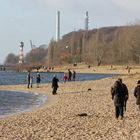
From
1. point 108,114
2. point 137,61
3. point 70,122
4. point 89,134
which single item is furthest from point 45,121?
point 137,61

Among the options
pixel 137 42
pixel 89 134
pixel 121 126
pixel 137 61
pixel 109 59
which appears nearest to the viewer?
pixel 89 134

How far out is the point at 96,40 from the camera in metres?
165

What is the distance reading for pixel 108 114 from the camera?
853 inches

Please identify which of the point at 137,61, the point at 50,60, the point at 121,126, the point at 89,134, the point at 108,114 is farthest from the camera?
the point at 50,60

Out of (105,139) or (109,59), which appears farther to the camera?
(109,59)

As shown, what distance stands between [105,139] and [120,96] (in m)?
4.61

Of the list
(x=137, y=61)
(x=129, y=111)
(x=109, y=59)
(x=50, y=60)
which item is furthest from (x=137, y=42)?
(x=129, y=111)

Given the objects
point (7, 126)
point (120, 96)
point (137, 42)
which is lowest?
point (7, 126)

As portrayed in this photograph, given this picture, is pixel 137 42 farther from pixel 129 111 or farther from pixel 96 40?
pixel 129 111

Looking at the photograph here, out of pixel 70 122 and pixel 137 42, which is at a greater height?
pixel 137 42

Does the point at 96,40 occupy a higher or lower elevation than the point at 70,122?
higher

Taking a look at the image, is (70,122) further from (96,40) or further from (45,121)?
(96,40)

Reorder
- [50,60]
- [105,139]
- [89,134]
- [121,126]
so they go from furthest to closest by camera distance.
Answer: [50,60]
[121,126]
[89,134]
[105,139]

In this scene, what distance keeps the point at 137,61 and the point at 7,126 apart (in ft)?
378
